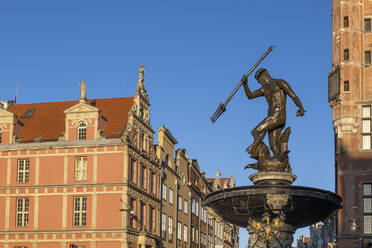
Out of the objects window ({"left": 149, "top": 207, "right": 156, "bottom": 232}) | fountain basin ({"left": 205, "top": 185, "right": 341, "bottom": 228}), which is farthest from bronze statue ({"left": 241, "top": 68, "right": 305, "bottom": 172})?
window ({"left": 149, "top": 207, "right": 156, "bottom": 232})

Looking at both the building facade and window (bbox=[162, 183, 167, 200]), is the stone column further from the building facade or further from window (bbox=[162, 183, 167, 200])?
window (bbox=[162, 183, 167, 200])

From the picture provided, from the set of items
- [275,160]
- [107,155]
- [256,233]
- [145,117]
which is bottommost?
[256,233]

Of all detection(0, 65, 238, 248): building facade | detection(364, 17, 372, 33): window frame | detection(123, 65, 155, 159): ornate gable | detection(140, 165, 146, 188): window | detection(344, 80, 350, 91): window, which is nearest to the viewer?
detection(0, 65, 238, 248): building facade

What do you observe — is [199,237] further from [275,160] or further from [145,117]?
[275,160]

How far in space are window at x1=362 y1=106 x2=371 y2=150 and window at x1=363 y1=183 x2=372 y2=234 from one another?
3109 mm

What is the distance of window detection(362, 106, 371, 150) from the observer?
51219 mm

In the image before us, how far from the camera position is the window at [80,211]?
48.2m

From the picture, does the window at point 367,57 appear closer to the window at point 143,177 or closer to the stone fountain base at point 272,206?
the window at point 143,177

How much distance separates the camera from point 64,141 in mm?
49906

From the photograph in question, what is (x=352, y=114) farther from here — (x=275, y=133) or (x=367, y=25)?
(x=275, y=133)

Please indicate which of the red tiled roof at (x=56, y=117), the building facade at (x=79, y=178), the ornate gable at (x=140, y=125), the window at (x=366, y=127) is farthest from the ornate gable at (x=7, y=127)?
the window at (x=366, y=127)

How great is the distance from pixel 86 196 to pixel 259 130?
102 feet

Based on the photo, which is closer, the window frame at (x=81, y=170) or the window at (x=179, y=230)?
the window frame at (x=81, y=170)

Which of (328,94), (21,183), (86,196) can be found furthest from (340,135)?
(21,183)
